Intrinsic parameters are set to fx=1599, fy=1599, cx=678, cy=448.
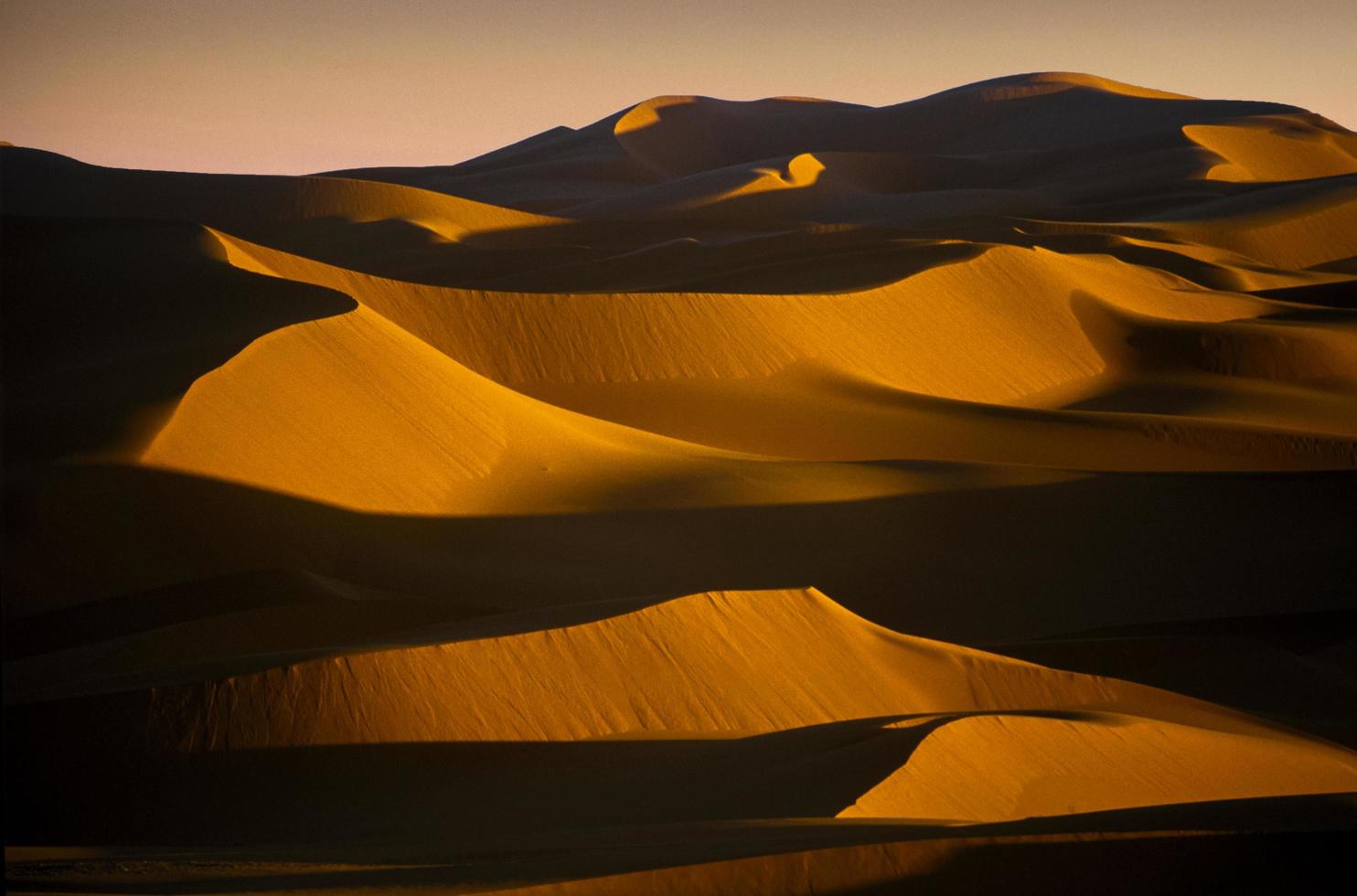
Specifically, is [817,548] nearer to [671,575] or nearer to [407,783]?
[671,575]

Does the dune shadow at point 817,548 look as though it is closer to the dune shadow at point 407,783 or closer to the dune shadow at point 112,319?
the dune shadow at point 112,319

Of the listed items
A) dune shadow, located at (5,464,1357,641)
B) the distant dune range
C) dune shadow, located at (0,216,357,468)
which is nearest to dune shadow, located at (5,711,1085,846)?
the distant dune range

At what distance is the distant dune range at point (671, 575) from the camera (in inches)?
239

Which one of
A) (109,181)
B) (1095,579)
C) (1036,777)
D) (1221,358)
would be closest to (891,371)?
(1221,358)

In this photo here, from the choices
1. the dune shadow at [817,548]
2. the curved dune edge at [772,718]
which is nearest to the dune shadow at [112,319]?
the dune shadow at [817,548]

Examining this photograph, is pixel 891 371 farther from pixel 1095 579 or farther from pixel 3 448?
pixel 3 448

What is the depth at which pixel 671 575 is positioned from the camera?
1142 cm

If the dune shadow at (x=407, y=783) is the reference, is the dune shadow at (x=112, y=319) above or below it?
above

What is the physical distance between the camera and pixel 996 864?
4949 mm

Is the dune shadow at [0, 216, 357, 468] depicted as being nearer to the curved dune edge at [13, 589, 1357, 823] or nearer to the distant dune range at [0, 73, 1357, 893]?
the distant dune range at [0, 73, 1357, 893]

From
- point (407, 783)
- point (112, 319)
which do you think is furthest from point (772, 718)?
point (112, 319)

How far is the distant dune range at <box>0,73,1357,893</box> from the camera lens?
239 inches

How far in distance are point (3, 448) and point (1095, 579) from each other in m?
8.08

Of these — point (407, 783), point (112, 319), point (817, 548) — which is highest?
point (112, 319)
